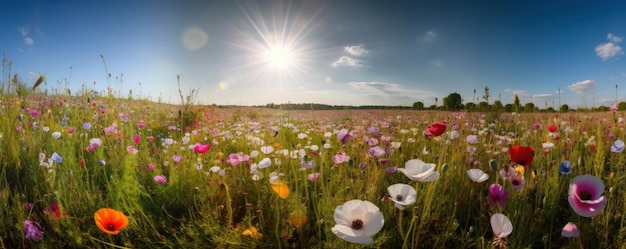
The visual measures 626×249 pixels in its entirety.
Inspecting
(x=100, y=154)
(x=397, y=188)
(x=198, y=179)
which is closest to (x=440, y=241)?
(x=397, y=188)

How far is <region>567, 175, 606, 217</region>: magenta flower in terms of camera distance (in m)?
1.15

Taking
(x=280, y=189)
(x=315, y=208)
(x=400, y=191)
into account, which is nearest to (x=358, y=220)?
(x=400, y=191)

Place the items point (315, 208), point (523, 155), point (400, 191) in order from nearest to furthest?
point (400, 191) → point (523, 155) → point (315, 208)

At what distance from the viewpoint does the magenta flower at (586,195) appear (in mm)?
1152

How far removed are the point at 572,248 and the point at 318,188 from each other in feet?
4.42

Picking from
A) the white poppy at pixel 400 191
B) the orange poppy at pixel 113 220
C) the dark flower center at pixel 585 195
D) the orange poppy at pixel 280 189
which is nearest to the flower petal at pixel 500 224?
the white poppy at pixel 400 191

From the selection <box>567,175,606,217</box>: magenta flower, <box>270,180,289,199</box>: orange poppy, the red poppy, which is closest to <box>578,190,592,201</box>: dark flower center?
<box>567,175,606,217</box>: magenta flower

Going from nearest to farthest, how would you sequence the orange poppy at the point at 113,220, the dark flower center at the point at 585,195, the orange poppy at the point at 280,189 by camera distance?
the orange poppy at the point at 113,220 → the dark flower center at the point at 585,195 → the orange poppy at the point at 280,189

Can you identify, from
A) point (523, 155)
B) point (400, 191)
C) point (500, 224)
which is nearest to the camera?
point (500, 224)

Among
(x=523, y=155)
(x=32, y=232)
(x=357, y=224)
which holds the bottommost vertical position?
(x=32, y=232)

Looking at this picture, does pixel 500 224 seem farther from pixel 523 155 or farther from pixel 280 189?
pixel 280 189

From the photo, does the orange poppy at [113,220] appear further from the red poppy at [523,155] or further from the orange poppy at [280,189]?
the red poppy at [523,155]

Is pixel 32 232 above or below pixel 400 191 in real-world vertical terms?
below

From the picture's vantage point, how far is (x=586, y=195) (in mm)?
1246
